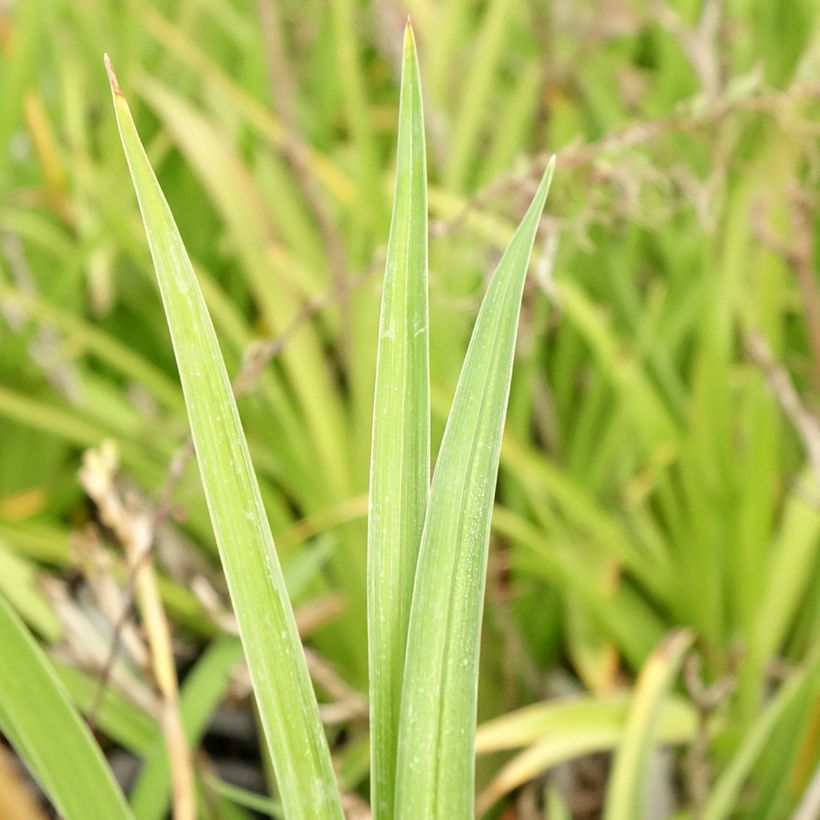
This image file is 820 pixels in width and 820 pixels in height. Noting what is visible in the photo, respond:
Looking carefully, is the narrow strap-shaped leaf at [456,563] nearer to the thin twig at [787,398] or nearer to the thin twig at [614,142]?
the thin twig at [614,142]

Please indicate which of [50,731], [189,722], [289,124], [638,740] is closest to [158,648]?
[189,722]

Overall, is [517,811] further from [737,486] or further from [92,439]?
[92,439]

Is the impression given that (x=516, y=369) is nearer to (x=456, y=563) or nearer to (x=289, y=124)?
(x=289, y=124)

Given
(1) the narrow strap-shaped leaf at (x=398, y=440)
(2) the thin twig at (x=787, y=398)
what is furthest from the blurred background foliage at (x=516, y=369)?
(1) the narrow strap-shaped leaf at (x=398, y=440)

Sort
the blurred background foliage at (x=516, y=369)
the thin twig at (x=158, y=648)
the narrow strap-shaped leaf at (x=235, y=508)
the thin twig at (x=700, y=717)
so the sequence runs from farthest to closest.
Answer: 1. the blurred background foliage at (x=516, y=369)
2. the thin twig at (x=700, y=717)
3. the thin twig at (x=158, y=648)
4. the narrow strap-shaped leaf at (x=235, y=508)

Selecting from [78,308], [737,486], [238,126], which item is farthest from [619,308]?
[78,308]

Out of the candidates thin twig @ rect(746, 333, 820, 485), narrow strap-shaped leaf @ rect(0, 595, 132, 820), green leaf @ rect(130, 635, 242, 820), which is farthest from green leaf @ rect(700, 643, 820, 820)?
narrow strap-shaped leaf @ rect(0, 595, 132, 820)

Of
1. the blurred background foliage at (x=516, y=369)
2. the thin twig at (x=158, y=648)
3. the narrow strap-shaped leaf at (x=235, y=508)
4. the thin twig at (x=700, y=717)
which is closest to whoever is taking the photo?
the narrow strap-shaped leaf at (x=235, y=508)
